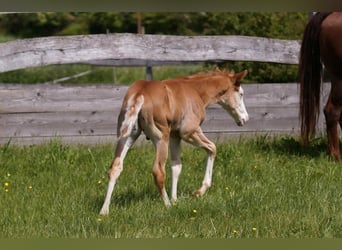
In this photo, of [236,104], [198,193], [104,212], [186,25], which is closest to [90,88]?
[236,104]

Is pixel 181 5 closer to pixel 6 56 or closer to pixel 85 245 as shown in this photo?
pixel 85 245

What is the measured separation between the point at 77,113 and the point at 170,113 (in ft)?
10.8

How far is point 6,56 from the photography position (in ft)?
24.9

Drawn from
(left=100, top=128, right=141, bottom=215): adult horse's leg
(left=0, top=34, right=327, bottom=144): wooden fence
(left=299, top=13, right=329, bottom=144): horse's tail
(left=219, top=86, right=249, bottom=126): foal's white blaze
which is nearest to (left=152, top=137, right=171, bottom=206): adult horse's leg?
(left=100, top=128, right=141, bottom=215): adult horse's leg

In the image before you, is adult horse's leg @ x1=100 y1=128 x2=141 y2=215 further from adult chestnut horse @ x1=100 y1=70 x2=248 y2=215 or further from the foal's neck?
the foal's neck

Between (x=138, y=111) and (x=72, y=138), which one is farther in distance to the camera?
(x=72, y=138)

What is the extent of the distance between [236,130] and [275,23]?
131 inches

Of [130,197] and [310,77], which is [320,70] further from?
[130,197]

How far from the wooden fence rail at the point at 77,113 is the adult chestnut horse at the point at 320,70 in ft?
3.41

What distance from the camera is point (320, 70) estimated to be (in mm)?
7395

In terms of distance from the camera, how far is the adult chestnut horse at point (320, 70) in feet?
23.4

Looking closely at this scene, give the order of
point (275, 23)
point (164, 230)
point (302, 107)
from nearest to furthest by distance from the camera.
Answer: point (164, 230) → point (302, 107) → point (275, 23)

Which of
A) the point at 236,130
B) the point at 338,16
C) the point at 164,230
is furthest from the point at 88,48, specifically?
the point at 164,230

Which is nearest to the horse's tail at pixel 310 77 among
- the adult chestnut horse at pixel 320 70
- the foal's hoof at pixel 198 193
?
the adult chestnut horse at pixel 320 70
